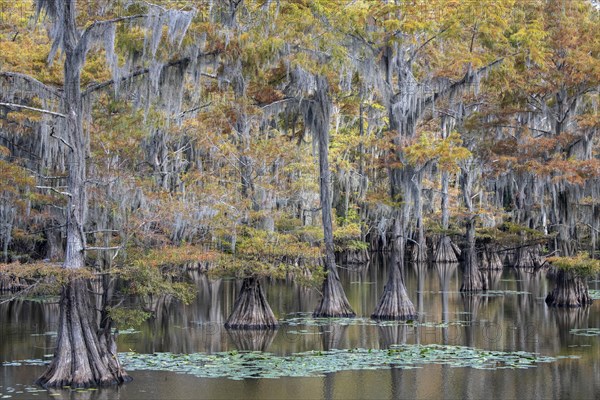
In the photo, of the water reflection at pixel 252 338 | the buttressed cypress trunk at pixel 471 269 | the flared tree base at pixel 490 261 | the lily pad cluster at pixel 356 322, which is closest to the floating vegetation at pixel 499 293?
A: the buttressed cypress trunk at pixel 471 269

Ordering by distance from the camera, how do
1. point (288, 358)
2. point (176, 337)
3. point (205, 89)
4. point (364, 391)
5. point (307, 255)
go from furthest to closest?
point (205, 89)
point (307, 255)
point (176, 337)
point (288, 358)
point (364, 391)

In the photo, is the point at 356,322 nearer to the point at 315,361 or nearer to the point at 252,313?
the point at 252,313

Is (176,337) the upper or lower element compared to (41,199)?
lower

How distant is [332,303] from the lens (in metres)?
23.1

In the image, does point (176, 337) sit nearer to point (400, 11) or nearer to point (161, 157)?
point (400, 11)

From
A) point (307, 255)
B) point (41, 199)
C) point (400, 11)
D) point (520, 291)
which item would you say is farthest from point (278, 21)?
point (520, 291)

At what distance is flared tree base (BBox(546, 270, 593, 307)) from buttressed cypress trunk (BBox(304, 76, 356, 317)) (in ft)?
21.3

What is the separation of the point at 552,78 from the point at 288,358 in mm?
12641

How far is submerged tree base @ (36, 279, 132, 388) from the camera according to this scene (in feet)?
42.9

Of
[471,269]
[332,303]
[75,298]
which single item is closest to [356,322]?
[332,303]

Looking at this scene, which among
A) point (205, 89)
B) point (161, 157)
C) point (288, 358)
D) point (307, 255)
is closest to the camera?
point (288, 358)

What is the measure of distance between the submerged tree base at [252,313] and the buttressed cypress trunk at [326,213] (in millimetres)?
2728

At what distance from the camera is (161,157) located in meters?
29.8

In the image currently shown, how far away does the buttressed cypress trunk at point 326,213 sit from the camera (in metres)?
23.1
